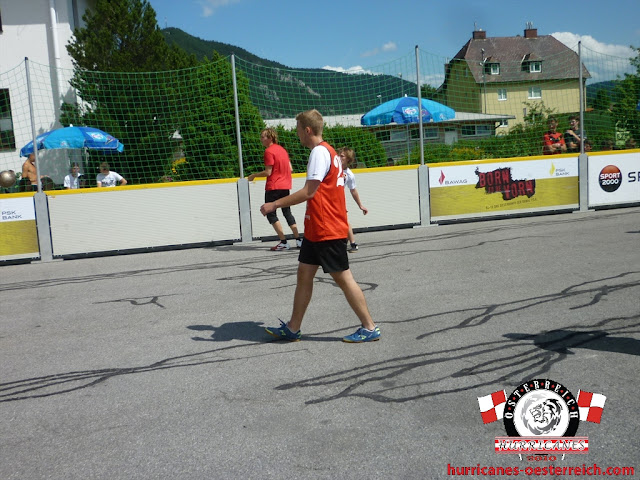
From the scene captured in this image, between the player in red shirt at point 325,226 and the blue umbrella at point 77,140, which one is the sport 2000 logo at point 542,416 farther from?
the blue umbrella at point 77,140

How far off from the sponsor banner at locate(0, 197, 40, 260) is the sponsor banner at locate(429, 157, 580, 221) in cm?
718

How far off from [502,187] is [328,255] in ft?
29.1

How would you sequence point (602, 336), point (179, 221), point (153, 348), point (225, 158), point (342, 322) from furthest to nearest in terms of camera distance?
point (225, 158)
point (179, 221)
point (342, 322)
point (153, 348)
point (602, 336)

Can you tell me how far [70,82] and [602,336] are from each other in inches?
421

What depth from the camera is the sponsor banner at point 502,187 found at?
503 inches

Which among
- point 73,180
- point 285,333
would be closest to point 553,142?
point 73,180

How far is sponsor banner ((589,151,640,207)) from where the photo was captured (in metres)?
13.6

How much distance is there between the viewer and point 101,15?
21.4 m

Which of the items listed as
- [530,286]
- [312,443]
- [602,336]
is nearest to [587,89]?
[530,286]

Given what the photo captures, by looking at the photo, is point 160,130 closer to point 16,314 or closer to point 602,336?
point 16,314

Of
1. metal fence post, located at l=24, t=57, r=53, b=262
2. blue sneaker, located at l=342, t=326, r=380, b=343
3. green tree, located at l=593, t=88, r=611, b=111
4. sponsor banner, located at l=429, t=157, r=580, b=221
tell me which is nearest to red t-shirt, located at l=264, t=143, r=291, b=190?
sponsor banner, located at l=429, t=157, r=580, b=221

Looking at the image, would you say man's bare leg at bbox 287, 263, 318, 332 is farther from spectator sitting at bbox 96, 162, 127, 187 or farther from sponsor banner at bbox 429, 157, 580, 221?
spectator sitting at bbox 96, 162, 127, 187

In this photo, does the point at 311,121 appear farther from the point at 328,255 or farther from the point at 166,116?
the point at 166,116

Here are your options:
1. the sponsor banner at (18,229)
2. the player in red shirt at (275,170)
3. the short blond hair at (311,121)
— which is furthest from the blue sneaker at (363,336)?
the sponsor banner at (18,229)
